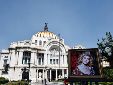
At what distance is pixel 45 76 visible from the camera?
71.7 metres

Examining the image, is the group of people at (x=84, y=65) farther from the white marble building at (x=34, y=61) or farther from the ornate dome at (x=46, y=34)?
the ornate dome at (x=46, y=34)

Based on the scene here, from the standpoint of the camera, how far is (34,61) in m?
71.8

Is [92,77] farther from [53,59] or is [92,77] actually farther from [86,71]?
[53,59]

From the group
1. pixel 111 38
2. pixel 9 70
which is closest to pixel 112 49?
pixel 111 38

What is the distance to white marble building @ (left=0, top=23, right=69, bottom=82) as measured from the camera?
70188 mm

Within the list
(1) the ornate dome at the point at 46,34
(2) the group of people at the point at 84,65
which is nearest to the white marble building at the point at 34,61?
(1) the ornate dome at the point at 46,34

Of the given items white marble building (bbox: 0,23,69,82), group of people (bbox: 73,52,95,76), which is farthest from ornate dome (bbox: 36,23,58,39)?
group of people (bbox: 73,52,95,76)

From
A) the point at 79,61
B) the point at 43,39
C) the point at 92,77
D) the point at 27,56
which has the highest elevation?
the point at 43,39

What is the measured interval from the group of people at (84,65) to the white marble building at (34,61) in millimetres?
46204

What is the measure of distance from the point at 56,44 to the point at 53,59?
471cm

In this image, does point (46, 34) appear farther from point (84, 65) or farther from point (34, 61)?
point (84, 65)

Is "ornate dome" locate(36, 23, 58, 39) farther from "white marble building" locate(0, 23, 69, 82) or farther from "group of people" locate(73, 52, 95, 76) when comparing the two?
"group of people" locate(73, 52, 95, 76)

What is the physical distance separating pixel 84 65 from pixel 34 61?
165 ft

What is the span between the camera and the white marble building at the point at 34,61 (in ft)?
230
